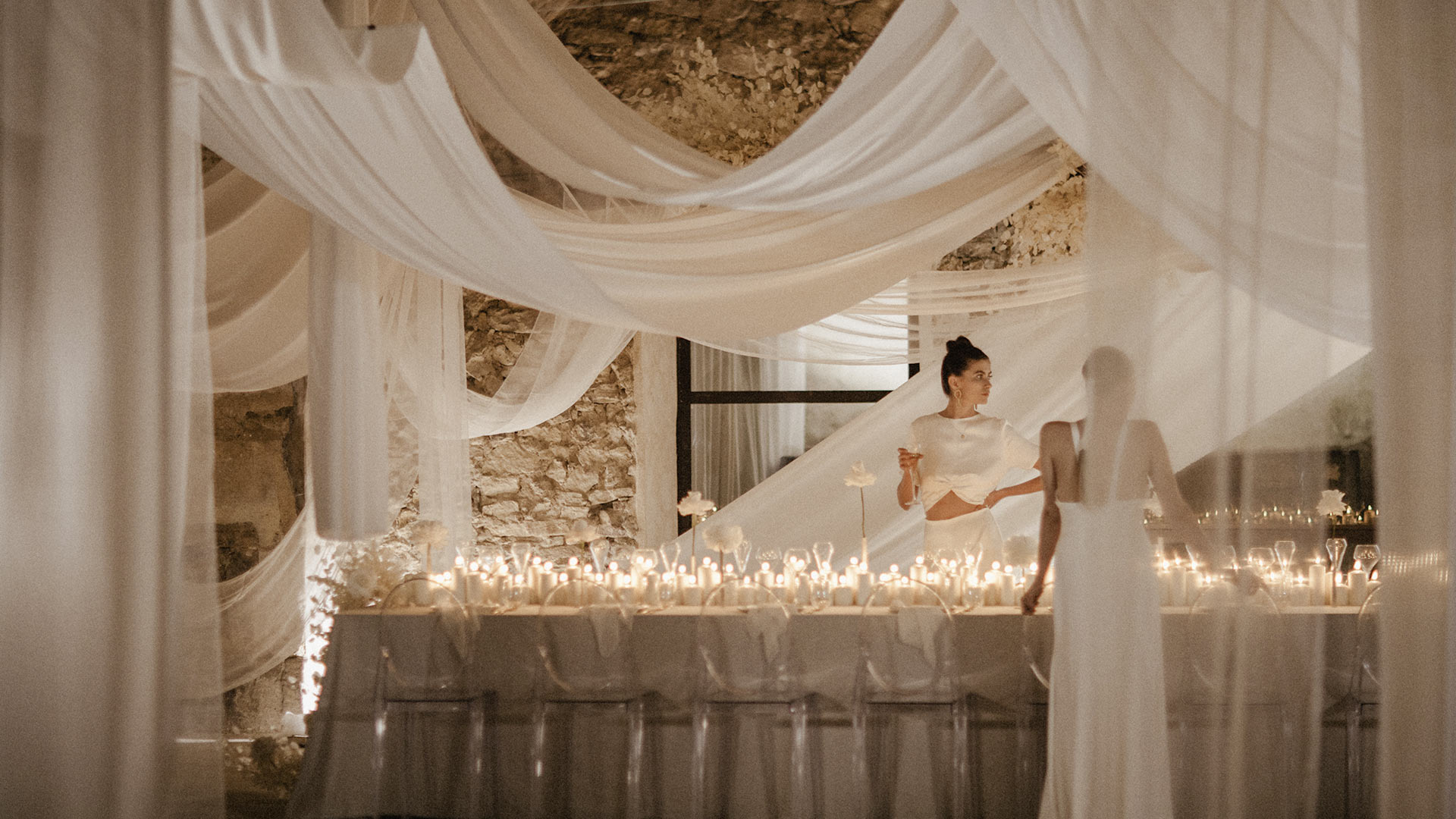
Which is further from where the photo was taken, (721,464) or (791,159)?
(721,464)

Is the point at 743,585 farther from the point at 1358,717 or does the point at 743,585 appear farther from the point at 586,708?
the point at 1358,717

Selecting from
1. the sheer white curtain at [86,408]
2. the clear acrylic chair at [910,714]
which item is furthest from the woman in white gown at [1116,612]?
the sheer white curtain at [86,408]

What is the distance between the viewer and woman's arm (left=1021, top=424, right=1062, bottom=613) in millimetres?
3018

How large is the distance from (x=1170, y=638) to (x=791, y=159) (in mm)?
1553

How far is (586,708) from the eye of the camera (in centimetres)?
356

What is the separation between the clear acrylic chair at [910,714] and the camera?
3396 mm

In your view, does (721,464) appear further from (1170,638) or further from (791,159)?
(1170,638)

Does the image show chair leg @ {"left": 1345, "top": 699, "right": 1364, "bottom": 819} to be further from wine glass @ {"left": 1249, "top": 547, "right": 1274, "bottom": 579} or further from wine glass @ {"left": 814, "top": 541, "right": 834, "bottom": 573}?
wine glass @ {"left": 814, "top": 541, "right": 834, "bottom": 573}

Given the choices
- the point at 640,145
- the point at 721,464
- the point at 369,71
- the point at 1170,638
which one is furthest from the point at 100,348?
the point at 721,464

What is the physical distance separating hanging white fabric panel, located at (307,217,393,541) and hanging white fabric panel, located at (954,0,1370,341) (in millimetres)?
2399

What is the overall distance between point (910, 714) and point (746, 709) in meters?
0.53

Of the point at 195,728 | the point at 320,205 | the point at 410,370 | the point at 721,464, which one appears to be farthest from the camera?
the point at 721,464

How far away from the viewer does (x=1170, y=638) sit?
224cm

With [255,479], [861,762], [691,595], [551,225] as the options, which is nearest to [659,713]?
[691,595]
